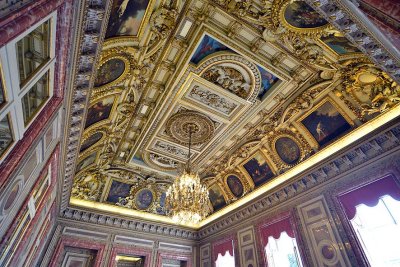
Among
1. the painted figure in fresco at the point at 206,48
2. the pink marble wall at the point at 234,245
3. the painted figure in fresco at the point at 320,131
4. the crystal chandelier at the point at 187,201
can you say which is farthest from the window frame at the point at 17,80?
the pink marble wall at the point at 234,245

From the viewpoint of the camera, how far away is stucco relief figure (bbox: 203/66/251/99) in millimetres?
5421

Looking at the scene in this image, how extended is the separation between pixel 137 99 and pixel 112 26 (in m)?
2.38

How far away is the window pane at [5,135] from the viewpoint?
6.70ft

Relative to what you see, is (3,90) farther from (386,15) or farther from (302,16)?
(302,16)

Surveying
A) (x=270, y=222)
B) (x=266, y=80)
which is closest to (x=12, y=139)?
(x=266, y=80)

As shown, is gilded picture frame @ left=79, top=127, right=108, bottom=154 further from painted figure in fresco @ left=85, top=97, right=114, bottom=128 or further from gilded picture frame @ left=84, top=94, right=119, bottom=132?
painted figure in fresco @ left=85, top=97, right=114, bottom=128

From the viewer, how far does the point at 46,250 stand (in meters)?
6.99

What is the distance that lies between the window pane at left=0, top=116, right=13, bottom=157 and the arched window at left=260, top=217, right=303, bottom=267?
6.86 m

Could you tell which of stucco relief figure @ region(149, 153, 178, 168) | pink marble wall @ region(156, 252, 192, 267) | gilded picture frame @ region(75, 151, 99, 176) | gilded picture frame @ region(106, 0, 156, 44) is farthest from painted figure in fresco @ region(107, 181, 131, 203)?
gilded picture frame @ region(106, 0, 156, 44)

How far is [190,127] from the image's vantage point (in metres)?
7.02

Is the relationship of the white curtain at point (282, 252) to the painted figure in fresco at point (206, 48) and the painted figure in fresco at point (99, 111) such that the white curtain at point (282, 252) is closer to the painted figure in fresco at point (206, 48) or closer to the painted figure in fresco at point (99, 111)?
the painted figure in fresco at point (206, 48)

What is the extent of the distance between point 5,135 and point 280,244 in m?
7.34

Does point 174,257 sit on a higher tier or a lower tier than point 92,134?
lower

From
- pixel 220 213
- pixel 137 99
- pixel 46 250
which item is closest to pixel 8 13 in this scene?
pixel 137 99
